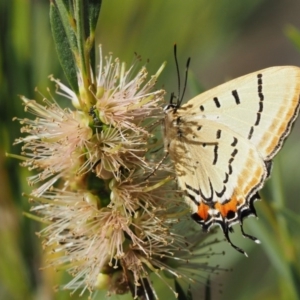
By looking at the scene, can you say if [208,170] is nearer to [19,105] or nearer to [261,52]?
[19,105]

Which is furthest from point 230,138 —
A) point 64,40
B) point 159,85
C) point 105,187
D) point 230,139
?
point 64,40

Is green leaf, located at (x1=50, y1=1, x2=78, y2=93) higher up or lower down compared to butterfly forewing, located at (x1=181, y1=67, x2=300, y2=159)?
higher up

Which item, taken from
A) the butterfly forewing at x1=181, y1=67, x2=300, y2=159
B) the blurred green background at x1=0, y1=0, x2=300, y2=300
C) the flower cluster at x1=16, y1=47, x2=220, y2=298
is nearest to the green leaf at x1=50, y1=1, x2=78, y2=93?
the flower cluster at x1=16, y1=47, x2=220, y2=298

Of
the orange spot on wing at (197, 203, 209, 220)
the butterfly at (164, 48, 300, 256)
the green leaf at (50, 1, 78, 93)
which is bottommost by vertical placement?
the orange spot on wing at (197, 203, 209, 220)

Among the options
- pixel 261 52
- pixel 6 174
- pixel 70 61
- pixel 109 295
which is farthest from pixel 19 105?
pixel 261 52

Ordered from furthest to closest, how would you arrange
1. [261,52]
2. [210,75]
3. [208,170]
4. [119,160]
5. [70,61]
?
1. [261,52]
2. [210,75]
3. [208,170]
4. [119,160]
5. [70,61]

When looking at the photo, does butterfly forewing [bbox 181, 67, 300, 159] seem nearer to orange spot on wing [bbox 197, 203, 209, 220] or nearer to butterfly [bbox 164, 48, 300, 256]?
butterfly [bbox 164, 48, 300, 256]
